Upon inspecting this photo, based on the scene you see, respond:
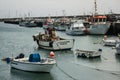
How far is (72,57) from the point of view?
3759 cm

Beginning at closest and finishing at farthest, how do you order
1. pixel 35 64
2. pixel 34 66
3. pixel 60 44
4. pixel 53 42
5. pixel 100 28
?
pixel 35 64, pixel 34 66, pixel 53 42, pixel 60 44, pixel 100 28

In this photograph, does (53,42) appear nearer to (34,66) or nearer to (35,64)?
(34,66)

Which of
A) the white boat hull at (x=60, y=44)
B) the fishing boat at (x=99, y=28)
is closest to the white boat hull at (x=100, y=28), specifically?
the fishing boat at (x=99, y=28)

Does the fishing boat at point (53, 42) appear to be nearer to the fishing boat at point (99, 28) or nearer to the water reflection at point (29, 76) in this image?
the water reflection at point (29, 76)

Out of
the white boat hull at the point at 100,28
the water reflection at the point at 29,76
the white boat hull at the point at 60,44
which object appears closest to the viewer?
the water reflection at the point at 29,76

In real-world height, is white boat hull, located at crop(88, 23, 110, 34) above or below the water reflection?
above

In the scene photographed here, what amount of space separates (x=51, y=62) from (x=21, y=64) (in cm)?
276

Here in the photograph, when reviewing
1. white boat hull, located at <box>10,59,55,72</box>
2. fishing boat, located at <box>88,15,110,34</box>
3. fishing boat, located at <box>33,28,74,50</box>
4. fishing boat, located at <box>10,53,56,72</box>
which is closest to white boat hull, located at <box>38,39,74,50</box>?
fishing boat, located at <box>33,28,74,50</box>

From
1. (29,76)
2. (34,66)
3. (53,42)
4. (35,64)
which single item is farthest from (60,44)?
(29,76)

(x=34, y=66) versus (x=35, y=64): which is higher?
(x=35, y=64)

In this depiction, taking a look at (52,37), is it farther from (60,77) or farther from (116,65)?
(60,77)

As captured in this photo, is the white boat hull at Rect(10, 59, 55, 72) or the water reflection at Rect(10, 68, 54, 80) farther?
the white boat hull at Rect(10, 59, 55, 72)

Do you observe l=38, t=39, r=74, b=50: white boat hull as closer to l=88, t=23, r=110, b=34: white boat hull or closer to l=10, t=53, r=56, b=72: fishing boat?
l=10, t=53, r=56, b=72: fishing boat

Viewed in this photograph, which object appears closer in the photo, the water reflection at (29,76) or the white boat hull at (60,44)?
the water reflection at (29,76)
